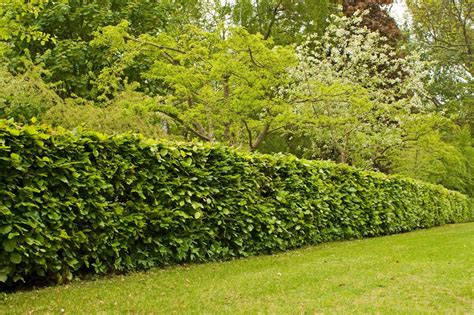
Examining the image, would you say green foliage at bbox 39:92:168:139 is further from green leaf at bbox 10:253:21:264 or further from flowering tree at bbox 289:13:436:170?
green leaf at bbox 10:253:21:264

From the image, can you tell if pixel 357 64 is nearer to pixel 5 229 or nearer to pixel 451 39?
pixel 451 39

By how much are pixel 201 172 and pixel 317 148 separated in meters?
11.9

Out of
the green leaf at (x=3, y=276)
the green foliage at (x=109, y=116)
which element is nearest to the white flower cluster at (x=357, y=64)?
the green foliage at (x=109, y=116)

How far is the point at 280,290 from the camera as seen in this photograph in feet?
15.0

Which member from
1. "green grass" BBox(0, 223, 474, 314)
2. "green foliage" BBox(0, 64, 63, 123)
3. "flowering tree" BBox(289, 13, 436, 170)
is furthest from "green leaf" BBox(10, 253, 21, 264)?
"flowering tree" BBox(289, 13, 436, 170)

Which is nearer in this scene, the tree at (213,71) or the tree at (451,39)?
the tree at (213,71)

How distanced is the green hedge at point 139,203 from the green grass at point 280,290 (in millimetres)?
302

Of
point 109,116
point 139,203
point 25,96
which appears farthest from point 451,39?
point 139,203

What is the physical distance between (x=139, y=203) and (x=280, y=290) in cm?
215

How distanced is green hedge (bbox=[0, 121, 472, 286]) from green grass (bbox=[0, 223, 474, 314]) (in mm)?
302

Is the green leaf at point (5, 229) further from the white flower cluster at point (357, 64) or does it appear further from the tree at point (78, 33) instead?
the white flower cluster at point (357, 64)

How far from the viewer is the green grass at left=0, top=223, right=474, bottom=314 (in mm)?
3887

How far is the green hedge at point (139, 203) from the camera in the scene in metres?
4.55

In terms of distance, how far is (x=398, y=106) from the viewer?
15844 mm
